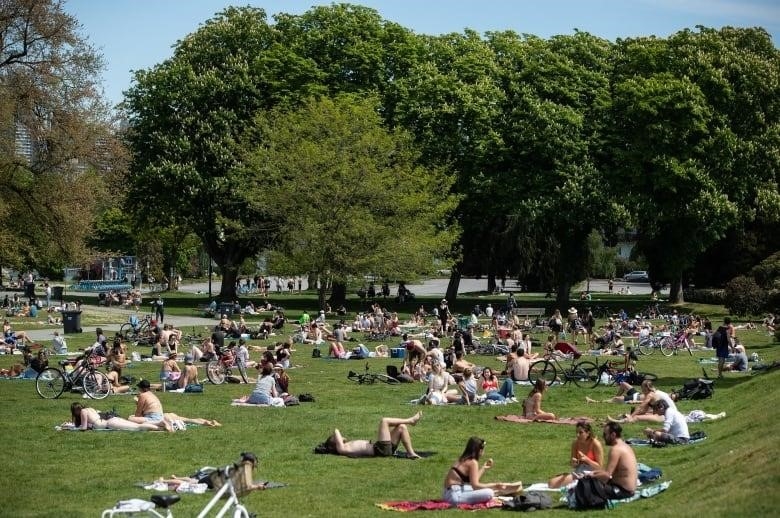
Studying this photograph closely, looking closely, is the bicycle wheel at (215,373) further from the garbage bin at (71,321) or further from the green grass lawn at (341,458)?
the garbage bin at (71,321)

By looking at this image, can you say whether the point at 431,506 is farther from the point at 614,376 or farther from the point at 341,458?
the point at 614,376

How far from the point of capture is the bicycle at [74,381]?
99.8 feet

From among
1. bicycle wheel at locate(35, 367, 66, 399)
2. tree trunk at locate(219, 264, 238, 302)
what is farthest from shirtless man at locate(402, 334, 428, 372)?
tree trunk at locate(219, 264, 238, 302)

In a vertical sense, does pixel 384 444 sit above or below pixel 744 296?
below

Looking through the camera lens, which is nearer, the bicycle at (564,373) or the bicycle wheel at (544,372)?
the bicycle at (564,373)

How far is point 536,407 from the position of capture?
26266 millimetres

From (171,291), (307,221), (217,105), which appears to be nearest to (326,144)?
(307,221)

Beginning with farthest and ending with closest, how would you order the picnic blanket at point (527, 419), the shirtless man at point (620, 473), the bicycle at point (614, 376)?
the bicycle at point (614, 376) < the picnic blanket at point (527, 419) < the shirtless man at point (620, 473)

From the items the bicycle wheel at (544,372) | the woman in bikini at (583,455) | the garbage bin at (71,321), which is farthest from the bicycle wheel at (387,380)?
the garbage bin at (71,321)

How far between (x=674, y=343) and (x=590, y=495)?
30224mm

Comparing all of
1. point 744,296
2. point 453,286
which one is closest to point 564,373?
point 744,296

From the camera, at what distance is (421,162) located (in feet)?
230

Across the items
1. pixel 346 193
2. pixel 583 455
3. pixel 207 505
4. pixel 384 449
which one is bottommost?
pixel 384 449

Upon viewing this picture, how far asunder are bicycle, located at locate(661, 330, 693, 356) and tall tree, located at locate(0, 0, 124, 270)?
30.2 meters
